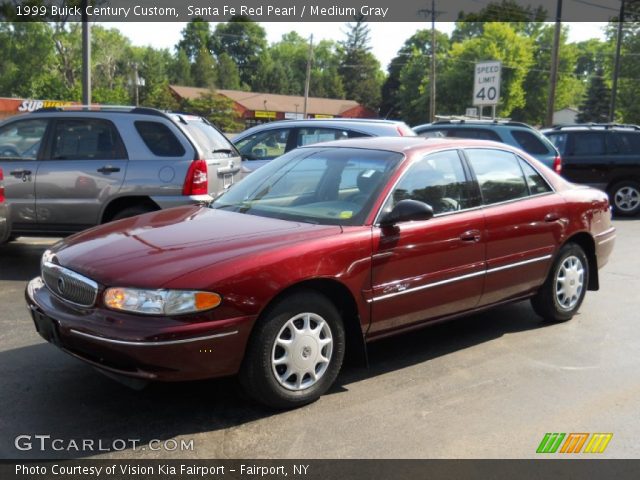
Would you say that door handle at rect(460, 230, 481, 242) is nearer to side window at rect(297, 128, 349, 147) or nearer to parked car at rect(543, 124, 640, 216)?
side window at rect(297, 128, 349, 147)

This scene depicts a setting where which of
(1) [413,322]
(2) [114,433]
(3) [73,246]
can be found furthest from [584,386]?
(3) [73,246]

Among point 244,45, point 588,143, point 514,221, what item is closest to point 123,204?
point 514,221

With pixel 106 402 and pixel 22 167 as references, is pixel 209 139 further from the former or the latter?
pixel 106 402

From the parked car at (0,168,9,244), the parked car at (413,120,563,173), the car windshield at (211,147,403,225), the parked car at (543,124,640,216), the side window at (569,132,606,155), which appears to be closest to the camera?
the car windshield at (211,147,403,225)

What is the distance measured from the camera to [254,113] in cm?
7850

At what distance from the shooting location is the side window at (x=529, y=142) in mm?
12641

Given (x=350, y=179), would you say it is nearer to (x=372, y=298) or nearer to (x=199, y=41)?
(x=372, y=298)

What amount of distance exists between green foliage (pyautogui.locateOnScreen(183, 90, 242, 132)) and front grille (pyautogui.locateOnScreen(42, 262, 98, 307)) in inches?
2635

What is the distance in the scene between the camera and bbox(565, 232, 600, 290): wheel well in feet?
19.5

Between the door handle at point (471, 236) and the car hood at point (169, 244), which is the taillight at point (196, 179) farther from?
the door handle at point (471, 236)

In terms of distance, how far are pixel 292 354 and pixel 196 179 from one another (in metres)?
3.93

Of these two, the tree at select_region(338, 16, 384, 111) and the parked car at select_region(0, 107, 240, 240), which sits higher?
the tree at select_region(338, 16, 384, 111)

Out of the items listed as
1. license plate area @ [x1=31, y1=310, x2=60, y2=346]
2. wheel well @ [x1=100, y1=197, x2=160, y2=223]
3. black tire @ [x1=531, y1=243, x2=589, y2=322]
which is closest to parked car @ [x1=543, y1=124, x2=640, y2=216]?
black tire @ [x1=531, y1=243, x2=589, y2=322]

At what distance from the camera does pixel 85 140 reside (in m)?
7.61
